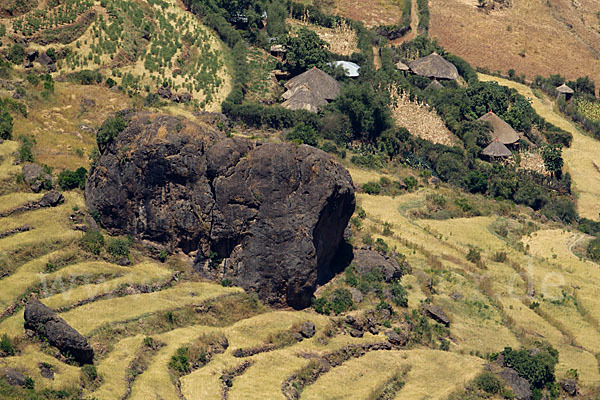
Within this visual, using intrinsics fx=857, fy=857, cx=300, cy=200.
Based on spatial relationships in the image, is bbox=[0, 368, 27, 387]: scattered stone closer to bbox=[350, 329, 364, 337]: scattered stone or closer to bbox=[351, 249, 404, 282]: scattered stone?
bbox=[350, 329, 364, 337]: scattered stone

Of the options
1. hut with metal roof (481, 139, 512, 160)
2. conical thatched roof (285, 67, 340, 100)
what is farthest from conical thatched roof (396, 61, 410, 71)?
hut with metal roof (481, 139, 512, 160)

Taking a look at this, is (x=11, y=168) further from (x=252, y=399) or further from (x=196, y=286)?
(x=252, y=399)

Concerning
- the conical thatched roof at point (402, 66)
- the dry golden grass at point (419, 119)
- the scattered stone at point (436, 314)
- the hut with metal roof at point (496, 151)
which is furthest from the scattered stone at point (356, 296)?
the conical thatched roof at point (402, 66)

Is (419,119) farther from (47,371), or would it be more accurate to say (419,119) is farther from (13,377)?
(13,377)

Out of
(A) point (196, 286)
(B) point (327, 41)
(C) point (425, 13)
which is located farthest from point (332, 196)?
(C) point (425, 13)

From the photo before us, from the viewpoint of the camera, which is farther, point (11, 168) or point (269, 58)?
point (269, 58)

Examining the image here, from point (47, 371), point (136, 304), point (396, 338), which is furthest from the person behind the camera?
point (396, 338)

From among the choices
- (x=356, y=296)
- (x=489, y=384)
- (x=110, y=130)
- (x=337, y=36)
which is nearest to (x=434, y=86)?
(x=337, y=36)
